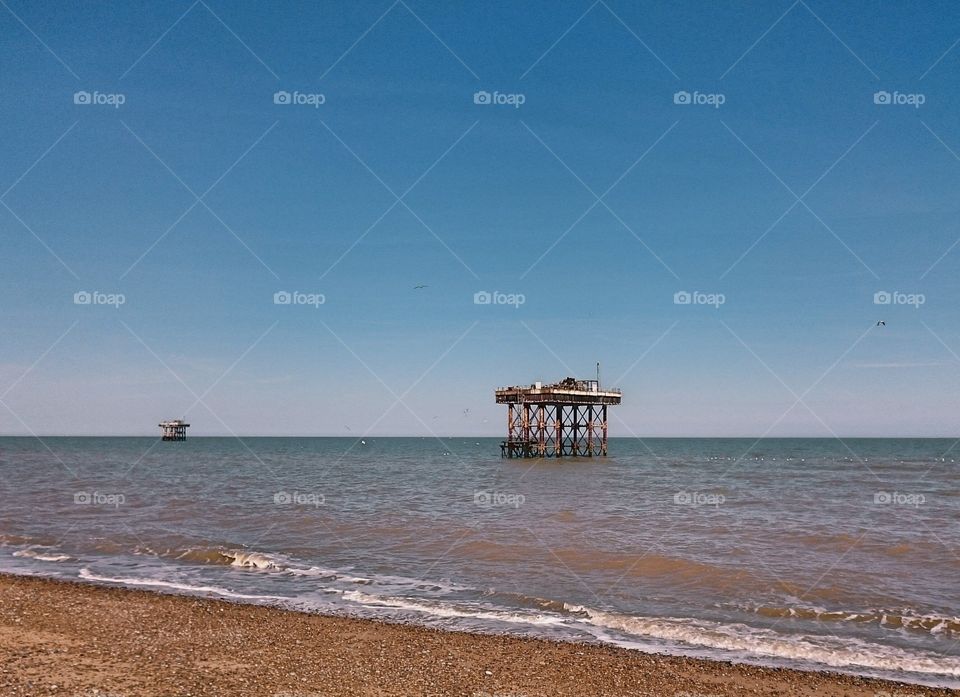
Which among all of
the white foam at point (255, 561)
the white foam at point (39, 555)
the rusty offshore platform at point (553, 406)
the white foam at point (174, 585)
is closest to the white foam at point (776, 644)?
the white foam at point (174, 585)

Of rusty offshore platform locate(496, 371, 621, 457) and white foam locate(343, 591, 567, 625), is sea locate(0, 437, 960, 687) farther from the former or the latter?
rusty offshore platform locate(496, 371, 621, 457)

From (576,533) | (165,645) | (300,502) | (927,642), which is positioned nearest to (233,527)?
(300,502)

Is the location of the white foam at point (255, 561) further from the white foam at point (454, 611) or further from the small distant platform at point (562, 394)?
the small distant platform at point (562, 394)

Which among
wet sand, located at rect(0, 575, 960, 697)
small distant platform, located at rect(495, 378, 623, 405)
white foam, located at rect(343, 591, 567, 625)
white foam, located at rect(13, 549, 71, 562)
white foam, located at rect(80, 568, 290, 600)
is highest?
small distant platform, located at rect(495, 378, 623, 405)

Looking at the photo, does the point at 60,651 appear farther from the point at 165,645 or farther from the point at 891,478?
the point at 891,478

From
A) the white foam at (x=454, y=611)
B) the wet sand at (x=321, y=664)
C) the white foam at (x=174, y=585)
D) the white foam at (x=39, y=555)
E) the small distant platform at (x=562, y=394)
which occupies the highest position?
the small distant platform at (x=562, y=394)

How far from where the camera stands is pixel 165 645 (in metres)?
9.48

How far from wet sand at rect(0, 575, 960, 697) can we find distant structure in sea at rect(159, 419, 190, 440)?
13451 centimetres

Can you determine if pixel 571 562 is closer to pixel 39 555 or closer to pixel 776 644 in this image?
pixel 776 644

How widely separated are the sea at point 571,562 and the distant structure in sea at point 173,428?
109m

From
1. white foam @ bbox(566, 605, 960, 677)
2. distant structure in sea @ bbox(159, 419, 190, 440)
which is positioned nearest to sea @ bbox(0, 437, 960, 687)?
white foam @ bbox(566, 605, 960, 677)

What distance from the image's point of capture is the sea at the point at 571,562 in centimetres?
1109

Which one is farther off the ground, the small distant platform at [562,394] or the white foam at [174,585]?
the small distant platform at [562,394]

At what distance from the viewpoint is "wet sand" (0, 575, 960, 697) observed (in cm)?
812
